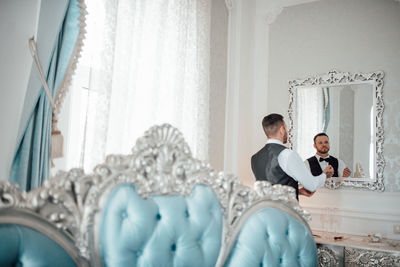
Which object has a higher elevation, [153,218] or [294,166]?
[294,166]

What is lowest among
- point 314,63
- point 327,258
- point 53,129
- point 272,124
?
point 327,258

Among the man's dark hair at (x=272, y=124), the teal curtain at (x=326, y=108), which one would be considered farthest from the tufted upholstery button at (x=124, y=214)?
the teal curtain at (x=326, y=108)

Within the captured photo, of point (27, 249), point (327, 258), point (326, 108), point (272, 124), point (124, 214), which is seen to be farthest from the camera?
point (326, 108)

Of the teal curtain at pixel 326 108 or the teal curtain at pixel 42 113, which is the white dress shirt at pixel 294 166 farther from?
the teal curtain at pixel 42 113

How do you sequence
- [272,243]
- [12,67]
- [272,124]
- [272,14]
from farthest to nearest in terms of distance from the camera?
[272,14]
[272,124]
[12,67]
[272,243]

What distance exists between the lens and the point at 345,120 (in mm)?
3225

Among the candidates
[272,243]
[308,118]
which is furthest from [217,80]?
[272,243]

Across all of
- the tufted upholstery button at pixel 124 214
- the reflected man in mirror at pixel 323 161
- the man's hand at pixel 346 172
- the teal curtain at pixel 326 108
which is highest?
the teal curtain at pixel 326 108

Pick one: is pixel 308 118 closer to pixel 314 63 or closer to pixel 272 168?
pixel 314 63

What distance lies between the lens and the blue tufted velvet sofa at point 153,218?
112cm

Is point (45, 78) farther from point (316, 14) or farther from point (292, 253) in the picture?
point (316, 14)

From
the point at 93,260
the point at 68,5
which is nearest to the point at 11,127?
the point at 68,5

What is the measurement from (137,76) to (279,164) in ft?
3.89

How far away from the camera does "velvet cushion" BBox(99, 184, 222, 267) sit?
1.25 metres
